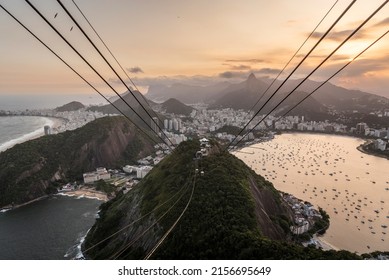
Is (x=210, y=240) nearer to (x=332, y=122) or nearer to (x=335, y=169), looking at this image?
(x=335, y=169)

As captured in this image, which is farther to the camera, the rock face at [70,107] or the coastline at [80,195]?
the rock face at [70,107]

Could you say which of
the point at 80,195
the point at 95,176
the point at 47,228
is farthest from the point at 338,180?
the point at 47,228

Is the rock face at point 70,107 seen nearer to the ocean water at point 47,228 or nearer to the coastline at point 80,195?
the coastline at point 80,195

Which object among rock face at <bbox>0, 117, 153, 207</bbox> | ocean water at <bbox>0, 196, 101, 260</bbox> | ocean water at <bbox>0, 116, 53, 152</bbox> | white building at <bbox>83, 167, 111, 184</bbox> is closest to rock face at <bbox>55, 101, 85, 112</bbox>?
ocean water at <bbox>0, 116, 53, 152</bbox>

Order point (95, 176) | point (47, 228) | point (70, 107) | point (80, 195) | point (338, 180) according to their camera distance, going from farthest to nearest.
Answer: point (70, 107)
point (95, 176)
point (338, 180)
point (80, 195)
point (47, 228)

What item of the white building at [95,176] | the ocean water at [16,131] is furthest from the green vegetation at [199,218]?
the ocean water at [16,131]

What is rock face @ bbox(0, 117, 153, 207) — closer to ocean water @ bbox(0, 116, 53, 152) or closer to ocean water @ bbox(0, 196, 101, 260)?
ocean water @ bbox(0, 196, 101, 260)

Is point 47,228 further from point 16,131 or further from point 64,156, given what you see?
point 16,131
